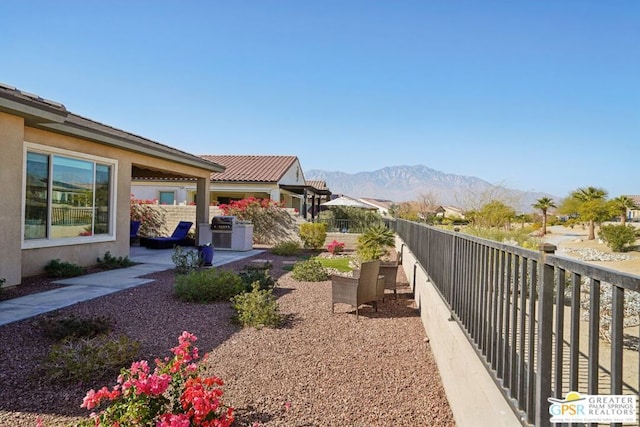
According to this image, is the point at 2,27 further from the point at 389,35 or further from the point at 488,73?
the point at 488,73

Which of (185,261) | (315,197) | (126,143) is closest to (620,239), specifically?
(315,197)

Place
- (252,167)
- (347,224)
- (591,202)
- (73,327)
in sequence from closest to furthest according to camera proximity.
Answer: (73,327) < (347,224) < (252,167) < (591,202)

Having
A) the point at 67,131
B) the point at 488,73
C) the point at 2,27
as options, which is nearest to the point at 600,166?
the point at 488,73

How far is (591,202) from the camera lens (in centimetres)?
3888

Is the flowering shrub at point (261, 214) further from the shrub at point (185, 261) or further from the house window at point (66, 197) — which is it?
the shrub at point (185, 261)

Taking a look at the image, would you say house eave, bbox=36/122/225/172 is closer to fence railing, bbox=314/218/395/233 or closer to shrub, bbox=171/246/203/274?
shrub, bbox=171/246/203/274

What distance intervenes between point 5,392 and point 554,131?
34.5 metres

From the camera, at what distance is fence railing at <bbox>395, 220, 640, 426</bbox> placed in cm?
158

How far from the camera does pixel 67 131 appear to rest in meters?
9.10

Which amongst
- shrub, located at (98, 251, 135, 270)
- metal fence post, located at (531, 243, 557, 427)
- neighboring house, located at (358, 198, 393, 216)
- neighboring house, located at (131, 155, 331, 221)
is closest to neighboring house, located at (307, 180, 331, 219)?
neighboring house, located at (131, 155, 331, 221)

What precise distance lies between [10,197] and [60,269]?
2.09 metres

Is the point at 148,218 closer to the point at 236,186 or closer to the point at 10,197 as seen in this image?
the point at 236,186

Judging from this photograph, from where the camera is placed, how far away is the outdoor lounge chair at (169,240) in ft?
53.9

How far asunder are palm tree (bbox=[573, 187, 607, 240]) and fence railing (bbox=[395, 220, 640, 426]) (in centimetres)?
3879
